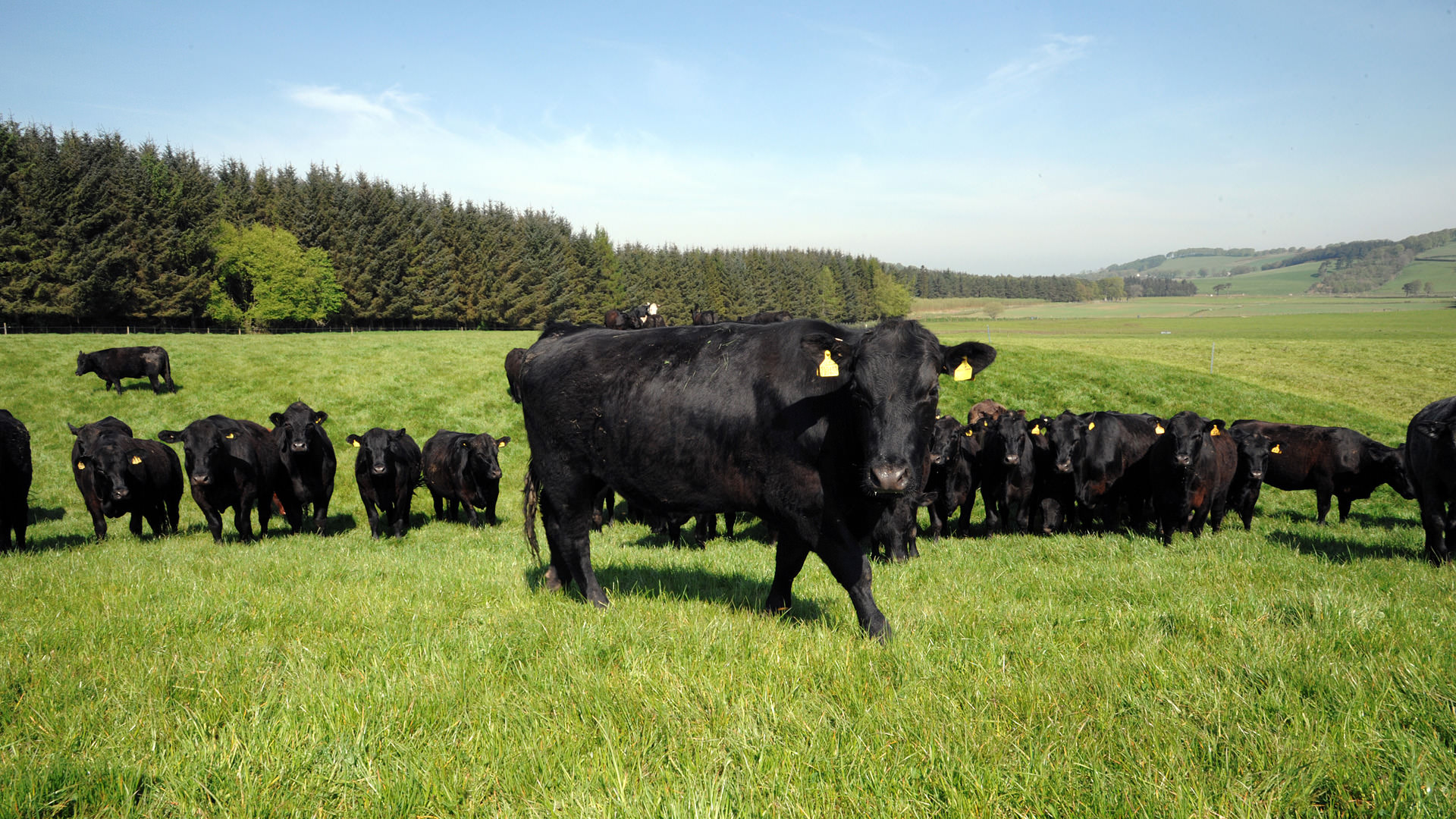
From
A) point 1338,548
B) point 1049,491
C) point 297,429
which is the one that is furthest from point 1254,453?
point 297,429

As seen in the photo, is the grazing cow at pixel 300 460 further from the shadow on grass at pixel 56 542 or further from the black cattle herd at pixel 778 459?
the shadow on grass at pixel 56 542

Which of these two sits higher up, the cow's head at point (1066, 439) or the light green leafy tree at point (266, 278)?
the light green leafy tree at point (266, 278)

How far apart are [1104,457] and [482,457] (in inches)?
431

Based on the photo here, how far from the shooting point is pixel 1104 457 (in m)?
11.9

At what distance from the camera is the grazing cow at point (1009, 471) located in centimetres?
1183

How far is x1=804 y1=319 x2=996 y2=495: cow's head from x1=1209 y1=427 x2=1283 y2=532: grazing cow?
1021cm

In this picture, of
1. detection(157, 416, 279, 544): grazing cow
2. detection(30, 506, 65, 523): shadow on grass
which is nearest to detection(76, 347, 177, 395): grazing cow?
detection(30, 506, 65, 523): shadow on grass

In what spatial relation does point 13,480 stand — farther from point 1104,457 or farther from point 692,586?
point 1104,457

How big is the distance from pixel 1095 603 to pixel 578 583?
4.37m

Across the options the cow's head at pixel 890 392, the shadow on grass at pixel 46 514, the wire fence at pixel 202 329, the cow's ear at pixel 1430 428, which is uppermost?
the wire fence at pixel 202 329

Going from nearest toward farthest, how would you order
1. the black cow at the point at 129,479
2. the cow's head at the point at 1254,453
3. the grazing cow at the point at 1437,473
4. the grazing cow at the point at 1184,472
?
the grazing cow at the point at 1437,473 → the grazing cow at the point at 1184,472 → the black cow at the point at 129,479 → the cow's head at the point at 1254,453

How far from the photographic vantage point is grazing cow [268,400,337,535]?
1245cm

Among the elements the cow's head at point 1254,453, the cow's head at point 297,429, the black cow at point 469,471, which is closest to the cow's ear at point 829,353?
the black cow at point 469,471

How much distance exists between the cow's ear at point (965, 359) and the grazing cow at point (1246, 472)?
9187 millimetres
